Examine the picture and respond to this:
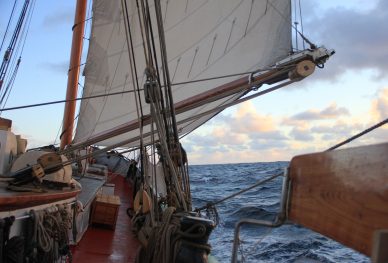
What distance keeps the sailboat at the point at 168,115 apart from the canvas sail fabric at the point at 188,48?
2cm

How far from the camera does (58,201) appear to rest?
13.7 ft

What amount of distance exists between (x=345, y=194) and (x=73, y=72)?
9072mm

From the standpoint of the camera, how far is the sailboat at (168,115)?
1.57 meters

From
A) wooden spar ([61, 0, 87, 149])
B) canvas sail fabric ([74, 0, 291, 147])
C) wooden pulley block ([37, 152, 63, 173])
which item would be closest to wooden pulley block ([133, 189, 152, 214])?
wooden pulley block ([37, 152, 63, 173])

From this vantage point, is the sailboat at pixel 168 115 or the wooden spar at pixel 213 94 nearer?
the sailboat at pixel 168 115

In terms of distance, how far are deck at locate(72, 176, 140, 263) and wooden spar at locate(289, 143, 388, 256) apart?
12.5 ft

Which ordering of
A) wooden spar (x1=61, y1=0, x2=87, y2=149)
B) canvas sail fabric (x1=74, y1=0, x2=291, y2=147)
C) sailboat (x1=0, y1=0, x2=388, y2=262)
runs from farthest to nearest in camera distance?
wooden spar (x1=61, y1=0, x2=87, y2=149) → canvas sail fabric (x1=74, y1=0, x2=291, y2=147) → sailboat (x1=0, y1=0, x2=388, y2=262)

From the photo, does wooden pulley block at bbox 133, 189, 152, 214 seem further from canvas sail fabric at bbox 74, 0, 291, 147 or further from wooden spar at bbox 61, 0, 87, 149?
wooden spar at bbox 61, 0, 87, 149

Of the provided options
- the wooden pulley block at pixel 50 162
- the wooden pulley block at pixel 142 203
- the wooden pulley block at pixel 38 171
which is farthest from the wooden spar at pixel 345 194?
the wooden pulley block at pixel 50 162

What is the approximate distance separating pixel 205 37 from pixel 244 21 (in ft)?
2.57

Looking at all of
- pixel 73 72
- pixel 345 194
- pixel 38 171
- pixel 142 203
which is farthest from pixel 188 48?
pixel 345 194

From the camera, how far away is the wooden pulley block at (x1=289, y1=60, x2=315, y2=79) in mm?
5223

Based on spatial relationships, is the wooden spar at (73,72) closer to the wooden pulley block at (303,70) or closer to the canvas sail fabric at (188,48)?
the canvas sail fabric at (188,48)

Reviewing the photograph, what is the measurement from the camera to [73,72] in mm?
9766
